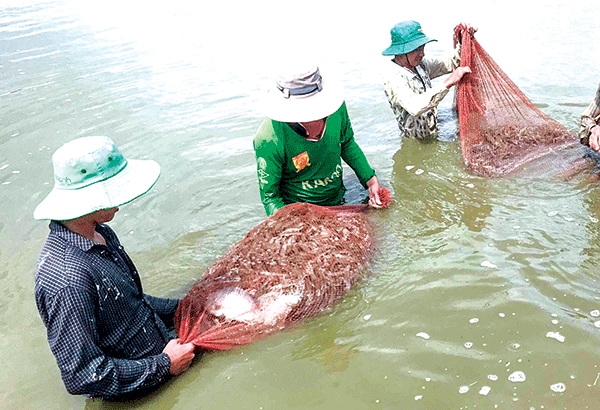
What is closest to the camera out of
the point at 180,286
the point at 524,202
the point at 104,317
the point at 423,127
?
the point at 104,317

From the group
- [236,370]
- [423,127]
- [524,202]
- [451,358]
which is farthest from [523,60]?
[236,370]

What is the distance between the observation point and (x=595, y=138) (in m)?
4.68

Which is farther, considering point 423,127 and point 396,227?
point 423,127

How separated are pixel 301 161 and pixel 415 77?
232 centimetres

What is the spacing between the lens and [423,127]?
6.15 m

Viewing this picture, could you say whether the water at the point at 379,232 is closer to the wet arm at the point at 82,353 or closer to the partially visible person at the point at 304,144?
the partially visible person at the point at 304,144

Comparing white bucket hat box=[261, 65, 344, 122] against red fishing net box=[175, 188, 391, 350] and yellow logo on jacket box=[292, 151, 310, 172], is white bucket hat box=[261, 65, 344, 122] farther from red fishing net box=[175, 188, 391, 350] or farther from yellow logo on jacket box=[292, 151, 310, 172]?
red fishing net box=[175, 188, 391, 350]

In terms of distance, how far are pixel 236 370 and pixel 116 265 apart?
105 centimetres

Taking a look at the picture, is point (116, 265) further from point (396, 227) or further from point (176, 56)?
point (176, 56)

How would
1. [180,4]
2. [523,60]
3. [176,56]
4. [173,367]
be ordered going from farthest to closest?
1. [180,4]
2. [176,56]
3. [523,60]
4. [173,367]

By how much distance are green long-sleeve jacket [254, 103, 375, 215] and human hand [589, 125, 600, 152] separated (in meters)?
2.07

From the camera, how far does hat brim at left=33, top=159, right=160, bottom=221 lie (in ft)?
7.81

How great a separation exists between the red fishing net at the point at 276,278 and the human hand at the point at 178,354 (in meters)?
0.08

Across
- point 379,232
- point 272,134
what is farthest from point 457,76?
point 272,134
